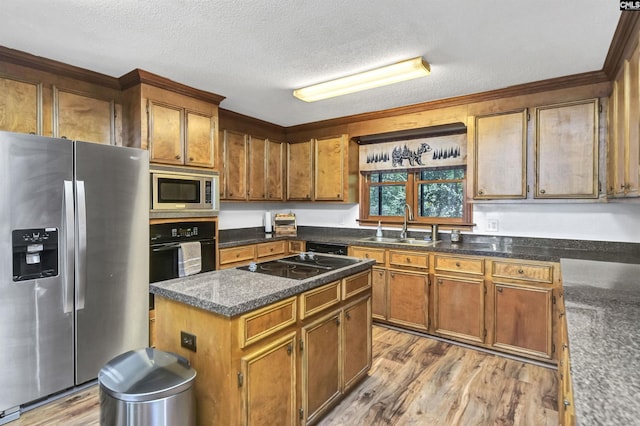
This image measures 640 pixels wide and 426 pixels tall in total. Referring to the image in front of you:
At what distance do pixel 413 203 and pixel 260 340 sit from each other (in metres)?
3.03

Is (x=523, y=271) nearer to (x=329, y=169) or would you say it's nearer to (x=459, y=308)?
(x=459, y=308)

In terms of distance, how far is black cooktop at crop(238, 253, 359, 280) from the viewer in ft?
6.97

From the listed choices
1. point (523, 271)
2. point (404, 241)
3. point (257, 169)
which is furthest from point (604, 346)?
point (257, 169)

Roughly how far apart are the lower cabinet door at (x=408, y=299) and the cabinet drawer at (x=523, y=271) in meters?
0.67

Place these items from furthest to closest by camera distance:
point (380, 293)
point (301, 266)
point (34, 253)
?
point (380, 293)
point (301, 266)
point (34, 253)

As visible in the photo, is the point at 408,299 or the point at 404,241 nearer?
the point at 408,299

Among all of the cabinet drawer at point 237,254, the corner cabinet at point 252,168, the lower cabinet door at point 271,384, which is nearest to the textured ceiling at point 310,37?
the corner cabinet at point 252,168

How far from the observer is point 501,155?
3.27 meters

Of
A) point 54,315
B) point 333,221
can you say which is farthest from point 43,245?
point 333,221

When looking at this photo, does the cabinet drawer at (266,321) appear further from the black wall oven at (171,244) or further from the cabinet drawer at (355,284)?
the black wall oven at (171,244)

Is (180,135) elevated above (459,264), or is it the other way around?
(180,135)

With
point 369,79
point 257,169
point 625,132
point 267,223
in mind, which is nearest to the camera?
point 625,132

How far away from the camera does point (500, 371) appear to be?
278 cm

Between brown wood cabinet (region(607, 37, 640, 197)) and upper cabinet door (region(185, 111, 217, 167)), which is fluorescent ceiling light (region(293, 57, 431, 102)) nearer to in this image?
upper cabinet door (region(185, 111, 217, 167))
